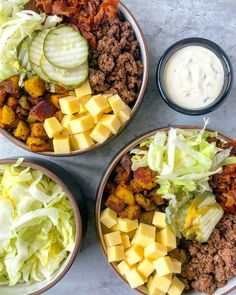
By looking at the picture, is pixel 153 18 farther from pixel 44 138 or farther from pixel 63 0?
pixel 44 138

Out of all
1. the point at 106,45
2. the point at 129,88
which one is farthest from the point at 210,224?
the point at 106,45

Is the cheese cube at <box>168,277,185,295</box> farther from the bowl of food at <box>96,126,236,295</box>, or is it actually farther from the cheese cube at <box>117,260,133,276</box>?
the cheese cube at <box>117,260,133,276</box>

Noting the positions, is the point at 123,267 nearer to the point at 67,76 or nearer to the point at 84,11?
the point at 67,76

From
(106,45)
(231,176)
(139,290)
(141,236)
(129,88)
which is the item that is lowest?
(139,290)

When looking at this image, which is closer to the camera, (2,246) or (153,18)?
(2,246)

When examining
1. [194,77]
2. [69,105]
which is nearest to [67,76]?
[69,105]

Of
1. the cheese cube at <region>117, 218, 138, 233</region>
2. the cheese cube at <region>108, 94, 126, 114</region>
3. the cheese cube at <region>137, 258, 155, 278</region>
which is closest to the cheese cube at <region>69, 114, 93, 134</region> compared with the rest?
the cheese cube at <region>108, 94, 126, 114</region>

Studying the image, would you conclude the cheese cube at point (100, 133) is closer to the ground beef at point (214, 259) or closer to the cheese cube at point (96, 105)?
the cheese cube at point (96, 105)
